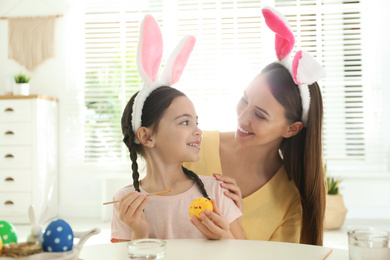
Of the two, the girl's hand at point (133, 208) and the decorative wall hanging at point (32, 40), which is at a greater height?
the decorative wall hanging at point (32, 40)

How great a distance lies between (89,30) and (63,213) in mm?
1897

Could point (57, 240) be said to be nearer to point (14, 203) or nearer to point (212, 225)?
point (212, 225)

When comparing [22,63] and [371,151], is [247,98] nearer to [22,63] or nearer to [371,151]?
[371,151]

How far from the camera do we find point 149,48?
1.47 meters

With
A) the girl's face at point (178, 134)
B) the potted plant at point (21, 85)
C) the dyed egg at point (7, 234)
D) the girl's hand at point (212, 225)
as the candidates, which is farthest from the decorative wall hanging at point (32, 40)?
the dyed egg at point (7, 234)

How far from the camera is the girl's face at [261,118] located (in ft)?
5.23

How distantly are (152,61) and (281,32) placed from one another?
1.62 feet

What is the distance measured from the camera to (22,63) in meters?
4.79

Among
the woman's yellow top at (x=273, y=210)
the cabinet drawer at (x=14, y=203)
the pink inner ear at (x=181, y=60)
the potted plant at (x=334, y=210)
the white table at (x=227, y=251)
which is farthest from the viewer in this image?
the cabinet drawer at (x=14, y=203)

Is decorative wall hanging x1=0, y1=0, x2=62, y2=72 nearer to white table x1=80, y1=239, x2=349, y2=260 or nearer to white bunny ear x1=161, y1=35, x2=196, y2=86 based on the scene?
A: white bunny ear x1=161, y1=35, x2=196, y2=86

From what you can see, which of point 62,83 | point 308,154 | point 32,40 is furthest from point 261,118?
point 32,40

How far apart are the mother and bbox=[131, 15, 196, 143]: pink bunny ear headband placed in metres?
0.28

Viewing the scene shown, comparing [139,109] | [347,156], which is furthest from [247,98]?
[347,156]

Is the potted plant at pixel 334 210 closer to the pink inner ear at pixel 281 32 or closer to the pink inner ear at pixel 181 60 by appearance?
the pink inner ear at pixel 281 32
